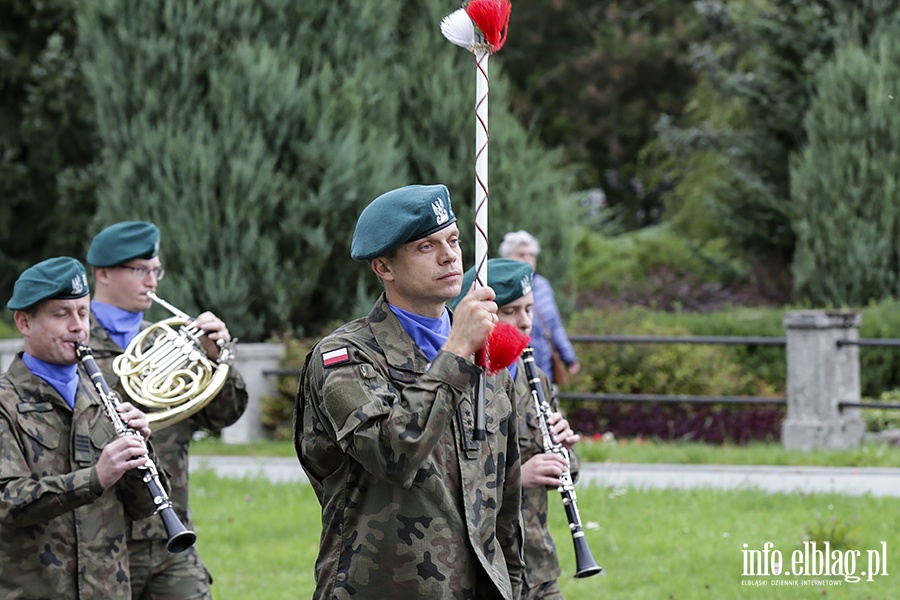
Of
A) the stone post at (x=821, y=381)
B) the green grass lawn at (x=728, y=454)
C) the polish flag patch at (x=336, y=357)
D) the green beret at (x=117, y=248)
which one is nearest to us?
the polish flag patch at (x=336, y=357)

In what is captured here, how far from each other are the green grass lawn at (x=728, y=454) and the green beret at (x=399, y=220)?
786cm

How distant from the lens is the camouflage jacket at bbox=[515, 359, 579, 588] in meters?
5.19

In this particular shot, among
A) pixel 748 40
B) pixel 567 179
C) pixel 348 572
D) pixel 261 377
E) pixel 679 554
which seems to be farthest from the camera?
pixel 748 40

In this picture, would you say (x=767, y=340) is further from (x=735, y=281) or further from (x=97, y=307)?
(x=735, y=281)

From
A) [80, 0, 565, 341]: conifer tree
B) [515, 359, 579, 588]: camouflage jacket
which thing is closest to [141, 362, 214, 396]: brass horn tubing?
[515, 359, 579, 588]: camouflage jacket

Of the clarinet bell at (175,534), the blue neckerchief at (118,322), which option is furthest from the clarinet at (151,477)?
the blue neckerchief at (118,322)

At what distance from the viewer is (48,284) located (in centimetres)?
491

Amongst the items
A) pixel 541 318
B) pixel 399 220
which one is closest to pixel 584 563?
pixel 399 220

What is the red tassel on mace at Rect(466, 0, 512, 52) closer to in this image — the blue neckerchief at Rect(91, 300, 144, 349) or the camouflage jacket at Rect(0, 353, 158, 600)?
the camouflage jacket at Rect(0, 353, 158, 600)

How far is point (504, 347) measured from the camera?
3527 mm

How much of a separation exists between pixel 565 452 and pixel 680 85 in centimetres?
3148

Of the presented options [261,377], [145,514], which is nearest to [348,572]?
[145,514]

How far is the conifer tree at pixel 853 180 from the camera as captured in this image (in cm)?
1762

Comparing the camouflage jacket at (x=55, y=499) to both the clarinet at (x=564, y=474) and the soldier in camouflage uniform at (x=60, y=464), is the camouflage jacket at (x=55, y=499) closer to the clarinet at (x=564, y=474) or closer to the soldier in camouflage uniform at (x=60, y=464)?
the soldier in camouflage uniform at (x=60, y=464)
